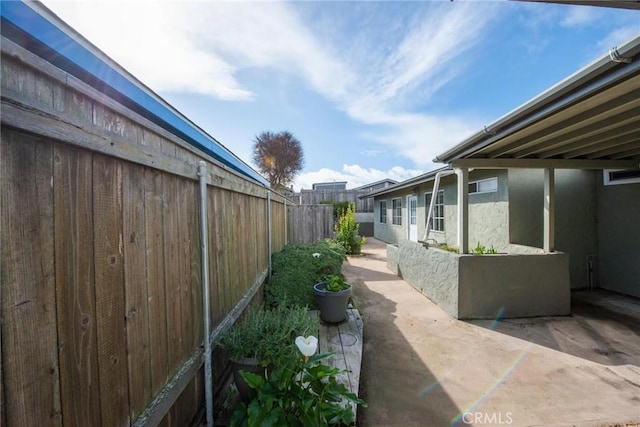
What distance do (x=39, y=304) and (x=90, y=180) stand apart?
0.43 metres

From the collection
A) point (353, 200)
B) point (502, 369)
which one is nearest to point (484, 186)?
point (502, 369)

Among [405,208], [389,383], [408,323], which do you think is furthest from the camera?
[405,208]

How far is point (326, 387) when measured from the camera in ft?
5.58

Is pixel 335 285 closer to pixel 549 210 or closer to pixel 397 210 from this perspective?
pixel 549 210

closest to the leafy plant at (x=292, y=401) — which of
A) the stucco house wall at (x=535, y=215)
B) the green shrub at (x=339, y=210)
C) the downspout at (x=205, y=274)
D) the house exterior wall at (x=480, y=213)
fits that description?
the downspout at (x=205, y=274)

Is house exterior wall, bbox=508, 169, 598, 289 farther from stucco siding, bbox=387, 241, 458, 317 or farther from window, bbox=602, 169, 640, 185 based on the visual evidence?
stucco siding, bbox=387, 241, 458, 317

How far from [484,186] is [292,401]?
232 inches

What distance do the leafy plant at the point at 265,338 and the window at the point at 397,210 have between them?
9.59 metres

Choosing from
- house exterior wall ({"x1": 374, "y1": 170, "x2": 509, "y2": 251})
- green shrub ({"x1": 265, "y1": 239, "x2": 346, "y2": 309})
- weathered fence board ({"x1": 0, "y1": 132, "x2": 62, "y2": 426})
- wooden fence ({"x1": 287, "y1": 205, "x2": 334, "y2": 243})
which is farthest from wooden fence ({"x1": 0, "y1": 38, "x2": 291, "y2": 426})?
wooden fence ({"x1": 287, "y1": 205, "x2": 334, "y2": 243})

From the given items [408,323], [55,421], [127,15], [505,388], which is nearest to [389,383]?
[505,388]

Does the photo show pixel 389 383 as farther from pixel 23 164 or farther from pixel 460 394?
pixel 23 164

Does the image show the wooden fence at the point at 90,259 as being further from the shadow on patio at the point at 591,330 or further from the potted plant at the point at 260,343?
the shadow on patio at the point at 591,330

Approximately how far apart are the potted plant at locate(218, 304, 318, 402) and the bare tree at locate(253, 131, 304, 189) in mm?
22496

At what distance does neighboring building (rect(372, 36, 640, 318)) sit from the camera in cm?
262
